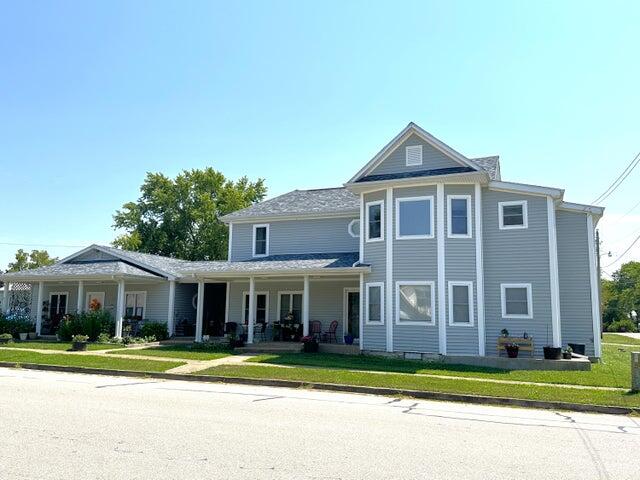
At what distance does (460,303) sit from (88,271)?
18076 mm

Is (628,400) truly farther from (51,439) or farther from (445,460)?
(51,439)

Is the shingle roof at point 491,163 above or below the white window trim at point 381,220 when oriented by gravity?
above

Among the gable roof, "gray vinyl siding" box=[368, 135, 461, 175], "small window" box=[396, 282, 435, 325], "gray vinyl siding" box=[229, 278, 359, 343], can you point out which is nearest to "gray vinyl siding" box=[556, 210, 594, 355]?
the gable roof

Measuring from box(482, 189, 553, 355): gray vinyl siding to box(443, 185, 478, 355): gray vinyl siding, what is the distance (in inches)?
32.8

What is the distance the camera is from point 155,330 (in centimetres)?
2652

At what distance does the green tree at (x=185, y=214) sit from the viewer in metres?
47.6

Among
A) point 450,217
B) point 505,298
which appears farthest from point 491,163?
point 505,298

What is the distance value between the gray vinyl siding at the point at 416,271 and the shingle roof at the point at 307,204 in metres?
4.59

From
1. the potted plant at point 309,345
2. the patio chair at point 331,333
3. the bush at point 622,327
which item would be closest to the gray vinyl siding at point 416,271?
the potted plant at point 309,345

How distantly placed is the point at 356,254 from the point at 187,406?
14536mm

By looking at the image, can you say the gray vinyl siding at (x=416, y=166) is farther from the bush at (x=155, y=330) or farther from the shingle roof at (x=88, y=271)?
the bush at (x=155, y=330)

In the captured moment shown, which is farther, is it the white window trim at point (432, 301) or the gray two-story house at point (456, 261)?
the white window trim at point (432, 301)

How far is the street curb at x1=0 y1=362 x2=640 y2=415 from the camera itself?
11.1 metres

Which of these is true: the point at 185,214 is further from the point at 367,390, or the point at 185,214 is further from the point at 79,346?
the point at 367,390
